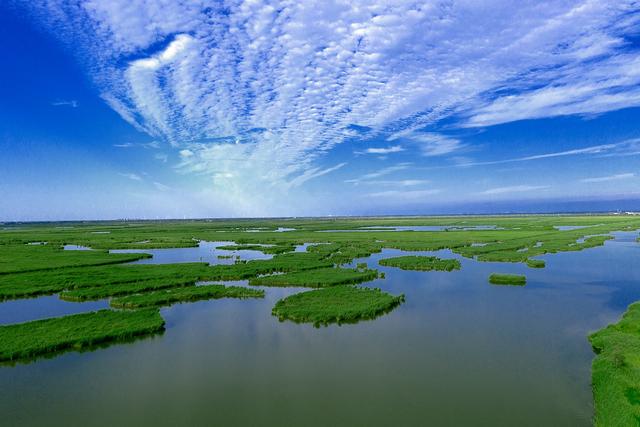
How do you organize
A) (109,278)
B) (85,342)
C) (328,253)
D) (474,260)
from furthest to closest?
(328,253), (474,260), (109,278), (85,342)

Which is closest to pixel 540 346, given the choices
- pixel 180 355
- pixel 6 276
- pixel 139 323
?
pixel 180 355

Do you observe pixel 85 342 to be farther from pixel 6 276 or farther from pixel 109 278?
pixel 6 276

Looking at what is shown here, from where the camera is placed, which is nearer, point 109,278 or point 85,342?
point 85,342

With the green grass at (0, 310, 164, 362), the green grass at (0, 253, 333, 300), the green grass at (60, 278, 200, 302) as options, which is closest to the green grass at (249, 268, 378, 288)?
the green grass at (0, 253, 333, 300)

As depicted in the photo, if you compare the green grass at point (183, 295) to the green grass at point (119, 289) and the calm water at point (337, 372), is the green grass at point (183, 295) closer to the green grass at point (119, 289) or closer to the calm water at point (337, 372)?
the green grass at point (119, 289)

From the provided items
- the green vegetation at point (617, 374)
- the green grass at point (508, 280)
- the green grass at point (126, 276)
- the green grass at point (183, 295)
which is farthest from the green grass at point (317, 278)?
the green vegetation at point (617, 374)

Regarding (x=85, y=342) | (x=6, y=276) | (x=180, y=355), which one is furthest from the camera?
(x=6, y=276)
